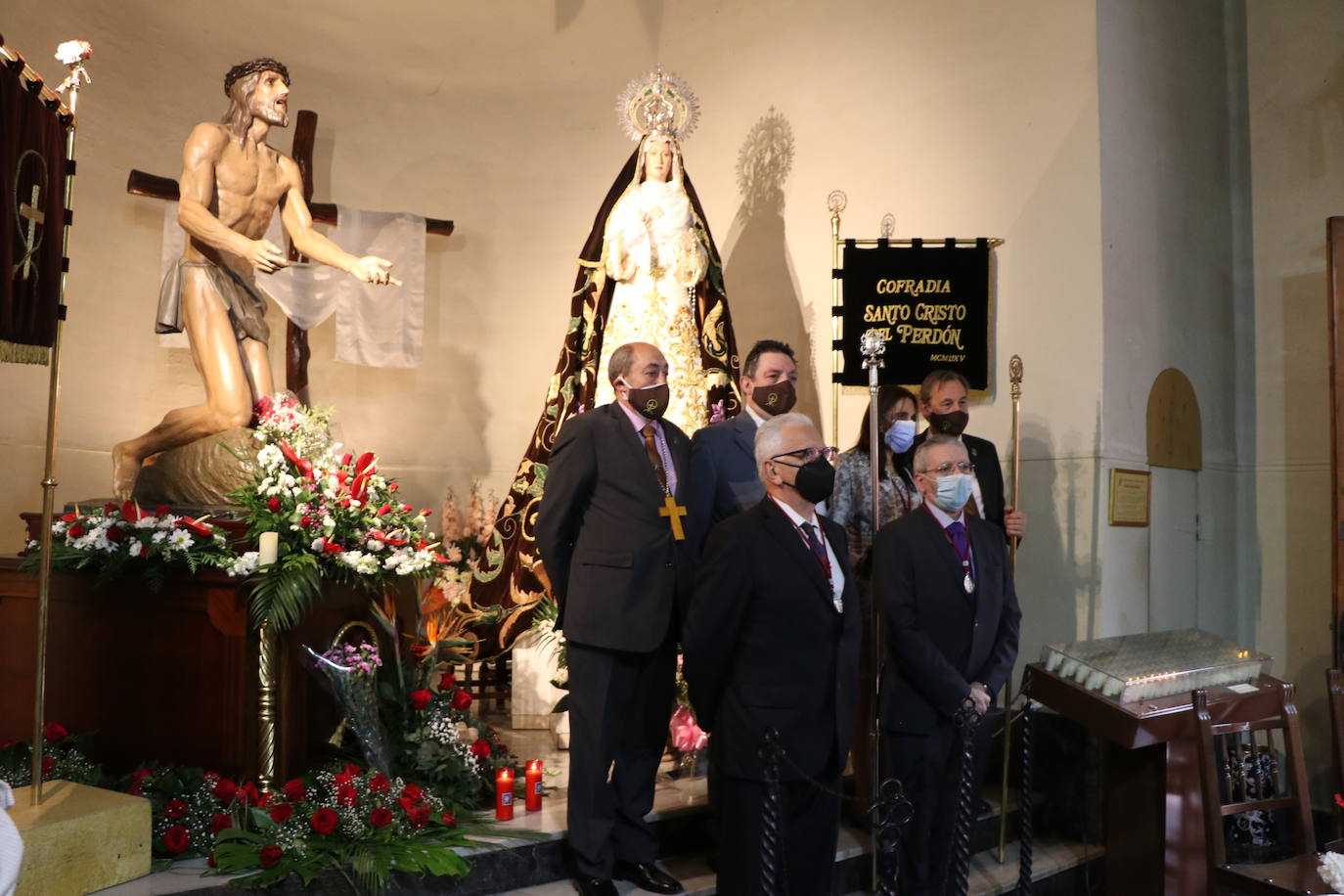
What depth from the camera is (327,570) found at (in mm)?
4520

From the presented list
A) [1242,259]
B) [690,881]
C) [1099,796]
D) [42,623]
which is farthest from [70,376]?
[1242,259]

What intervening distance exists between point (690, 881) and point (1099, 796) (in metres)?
2.23

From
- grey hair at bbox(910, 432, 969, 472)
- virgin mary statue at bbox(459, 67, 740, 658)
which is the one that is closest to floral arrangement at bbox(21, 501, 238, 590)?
virgin mary statue at bbox(459, 67, 740, 658)

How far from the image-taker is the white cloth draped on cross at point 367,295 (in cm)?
760

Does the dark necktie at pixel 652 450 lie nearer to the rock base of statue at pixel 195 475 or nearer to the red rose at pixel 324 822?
the red rose at pixel 324 822

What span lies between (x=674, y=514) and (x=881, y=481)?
1324mm

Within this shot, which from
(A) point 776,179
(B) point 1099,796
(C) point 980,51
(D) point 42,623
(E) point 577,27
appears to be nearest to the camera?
(D) point 42,623

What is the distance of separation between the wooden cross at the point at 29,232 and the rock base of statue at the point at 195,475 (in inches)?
58.6

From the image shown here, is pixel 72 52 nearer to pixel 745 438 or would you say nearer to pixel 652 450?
pixel 652 450

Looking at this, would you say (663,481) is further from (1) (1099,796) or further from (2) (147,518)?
(1) (1099,796)

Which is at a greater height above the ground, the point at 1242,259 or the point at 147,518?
the point at 1242,259

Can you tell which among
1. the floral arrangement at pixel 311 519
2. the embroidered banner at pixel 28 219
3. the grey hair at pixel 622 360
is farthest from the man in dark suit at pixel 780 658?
the embroidered banner at pixel 28 219

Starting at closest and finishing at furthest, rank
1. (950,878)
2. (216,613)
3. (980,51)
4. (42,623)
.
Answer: (42,623) → (950,878) → (216,613) → (980,51)

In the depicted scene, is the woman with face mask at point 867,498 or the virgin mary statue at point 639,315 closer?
the woman with face mask at point 867,498
